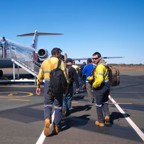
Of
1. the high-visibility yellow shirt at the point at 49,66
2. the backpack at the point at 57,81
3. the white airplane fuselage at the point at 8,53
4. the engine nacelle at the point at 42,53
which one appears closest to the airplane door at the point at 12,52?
the white airplane fuselage at the point at 8,53

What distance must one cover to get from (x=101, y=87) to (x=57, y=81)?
166 centimetres

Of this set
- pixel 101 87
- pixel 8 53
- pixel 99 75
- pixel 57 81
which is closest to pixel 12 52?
pixel 8 53

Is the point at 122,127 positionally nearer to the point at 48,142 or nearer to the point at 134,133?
the point at 134,133

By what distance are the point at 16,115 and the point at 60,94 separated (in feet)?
9.75

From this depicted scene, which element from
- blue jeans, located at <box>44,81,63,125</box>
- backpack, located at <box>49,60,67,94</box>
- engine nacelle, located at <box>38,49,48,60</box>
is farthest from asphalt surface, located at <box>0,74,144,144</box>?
engine nacelle, located at <box>38,49,48,60</box>

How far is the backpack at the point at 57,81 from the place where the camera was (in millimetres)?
7082

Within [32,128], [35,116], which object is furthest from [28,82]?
[32,128]

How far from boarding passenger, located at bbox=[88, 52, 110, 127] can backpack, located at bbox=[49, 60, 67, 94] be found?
1254 mm

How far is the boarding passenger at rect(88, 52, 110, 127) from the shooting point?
26.5 ft

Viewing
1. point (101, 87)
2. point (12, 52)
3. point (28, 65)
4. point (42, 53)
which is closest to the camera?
point (101, 87)

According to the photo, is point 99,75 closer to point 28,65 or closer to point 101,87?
point 101,87

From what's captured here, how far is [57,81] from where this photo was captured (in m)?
7.08

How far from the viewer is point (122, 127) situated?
26.3ft

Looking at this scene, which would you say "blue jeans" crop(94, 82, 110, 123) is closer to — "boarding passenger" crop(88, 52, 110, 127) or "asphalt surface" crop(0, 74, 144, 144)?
"boarding passenger" crop(88, 52, 110, 127)
